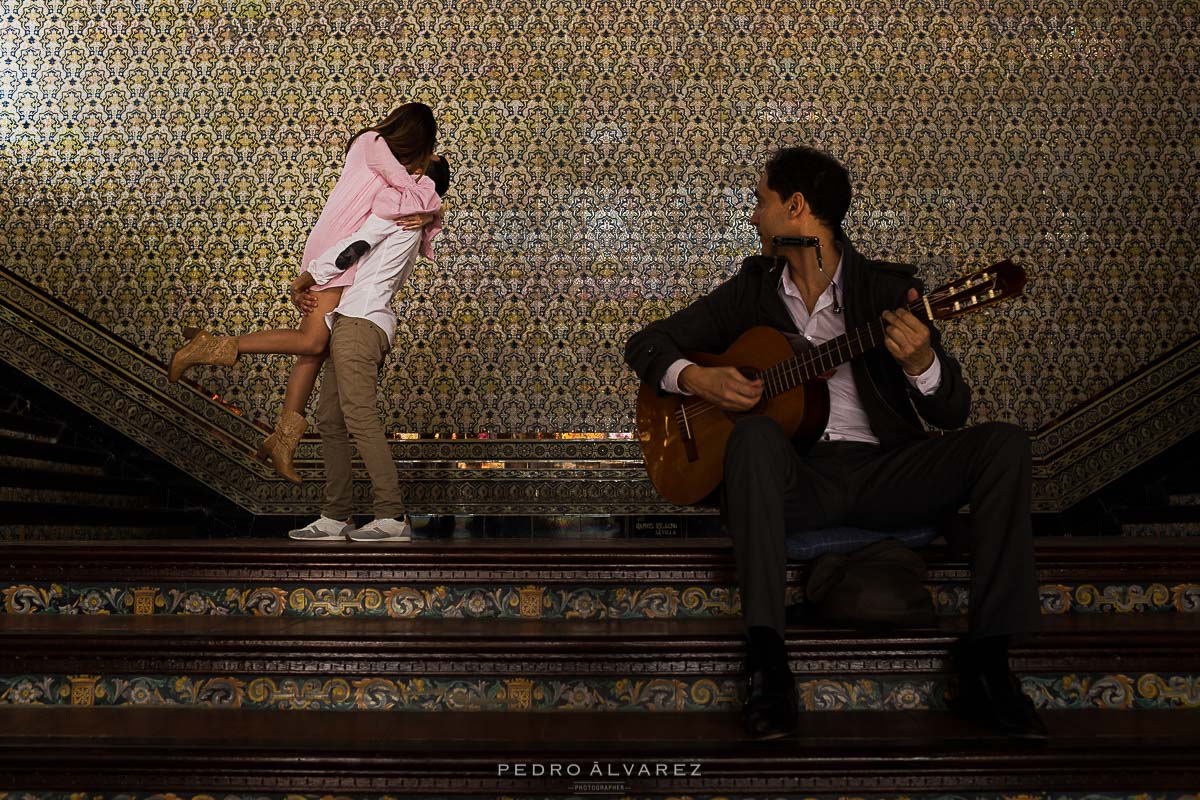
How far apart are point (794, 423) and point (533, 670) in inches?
33.2

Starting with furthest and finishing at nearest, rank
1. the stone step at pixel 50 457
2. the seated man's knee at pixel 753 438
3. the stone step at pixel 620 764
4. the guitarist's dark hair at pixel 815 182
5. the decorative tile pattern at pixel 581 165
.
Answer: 1. the decorative tile pattern at pixel 581 165
2. the stone step at pixel 50 457
3. the guitarist's dark hair at pixel 815 182
4. the seated man's knee at pixel 753 438
5. the stone step at pixel 620 764

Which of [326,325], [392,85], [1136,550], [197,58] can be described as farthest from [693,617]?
[197,58]

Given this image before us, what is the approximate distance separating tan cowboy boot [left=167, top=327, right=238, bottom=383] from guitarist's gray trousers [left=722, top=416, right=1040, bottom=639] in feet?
7.99

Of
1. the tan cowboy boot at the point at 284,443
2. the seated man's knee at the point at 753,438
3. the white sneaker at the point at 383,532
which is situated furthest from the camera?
the tan cowboy boot at the point at 284,443

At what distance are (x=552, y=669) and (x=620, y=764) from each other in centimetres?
45

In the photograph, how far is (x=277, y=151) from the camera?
5.62 m

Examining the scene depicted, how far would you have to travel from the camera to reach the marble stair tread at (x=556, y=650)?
7.54ft

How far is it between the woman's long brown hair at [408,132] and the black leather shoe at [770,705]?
259 centimetres

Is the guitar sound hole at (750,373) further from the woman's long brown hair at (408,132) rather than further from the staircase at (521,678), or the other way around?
the woman's long brown hair at (408,132)

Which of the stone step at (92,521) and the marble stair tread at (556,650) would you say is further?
the stone step at (92,521)

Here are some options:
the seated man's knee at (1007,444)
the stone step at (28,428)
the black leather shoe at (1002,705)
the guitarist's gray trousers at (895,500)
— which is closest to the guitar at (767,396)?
the guitarist's gray trousers at (895,500)

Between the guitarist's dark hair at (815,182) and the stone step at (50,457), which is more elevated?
the stone step at (50,457)

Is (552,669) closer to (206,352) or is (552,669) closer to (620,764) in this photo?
(620,764)

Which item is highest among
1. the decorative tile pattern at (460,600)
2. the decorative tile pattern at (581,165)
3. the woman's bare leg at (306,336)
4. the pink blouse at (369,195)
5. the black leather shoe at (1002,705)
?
the decorative tile pattern at (581,165)
